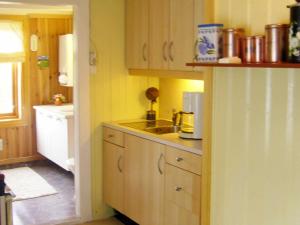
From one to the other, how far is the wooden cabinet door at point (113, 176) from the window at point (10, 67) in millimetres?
2495

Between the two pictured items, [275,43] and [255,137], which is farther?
[255,137]

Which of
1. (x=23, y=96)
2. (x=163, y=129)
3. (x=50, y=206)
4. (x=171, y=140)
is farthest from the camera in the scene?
(x=23, y=96)

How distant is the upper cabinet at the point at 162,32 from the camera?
319cm

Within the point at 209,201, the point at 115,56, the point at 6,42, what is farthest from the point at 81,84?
the point at 6,42

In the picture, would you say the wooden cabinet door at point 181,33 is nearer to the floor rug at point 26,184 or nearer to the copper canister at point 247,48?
the copper canister at point 247,48

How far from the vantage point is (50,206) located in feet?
14.5

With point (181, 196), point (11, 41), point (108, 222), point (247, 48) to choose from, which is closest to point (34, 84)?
point (11, 41)

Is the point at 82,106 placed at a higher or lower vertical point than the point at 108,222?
higher

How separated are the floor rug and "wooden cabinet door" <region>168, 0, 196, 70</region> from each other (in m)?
2.30

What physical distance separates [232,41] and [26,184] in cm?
367

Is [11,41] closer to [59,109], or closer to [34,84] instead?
[34,84]

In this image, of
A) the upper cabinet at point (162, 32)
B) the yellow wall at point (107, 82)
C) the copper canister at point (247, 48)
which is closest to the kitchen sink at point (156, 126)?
the yellow wall at point (107, 82)

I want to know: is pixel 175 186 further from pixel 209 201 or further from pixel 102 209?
pixel 102 209

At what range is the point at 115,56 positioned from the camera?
405 cm
